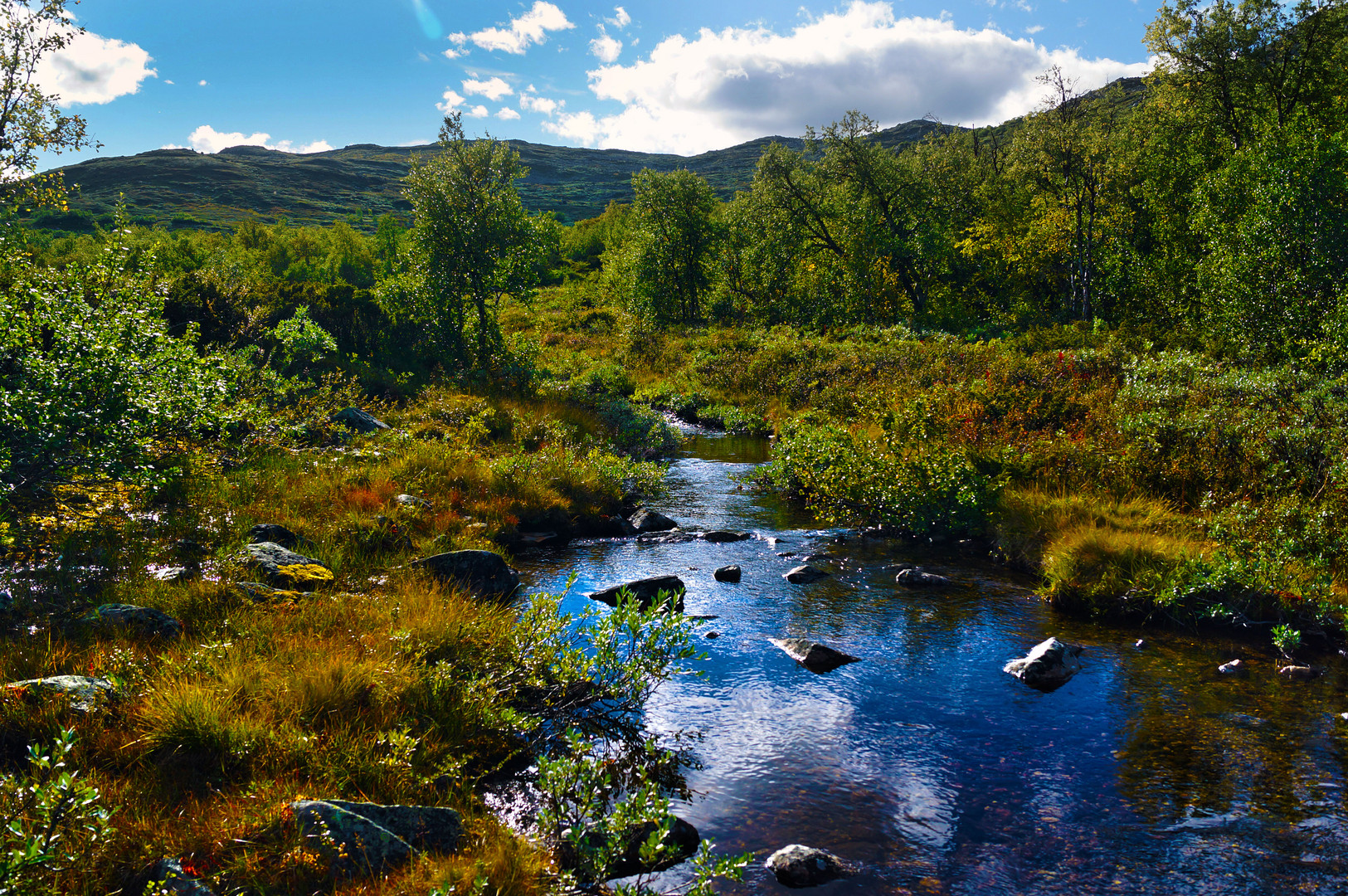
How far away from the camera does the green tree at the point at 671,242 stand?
53219 mm

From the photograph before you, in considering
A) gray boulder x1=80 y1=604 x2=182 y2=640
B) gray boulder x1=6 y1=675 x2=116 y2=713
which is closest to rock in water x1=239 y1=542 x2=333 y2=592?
gray boulder x1=80 y1=604 x2=182 y2=640

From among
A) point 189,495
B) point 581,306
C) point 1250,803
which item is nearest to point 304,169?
point 581,306

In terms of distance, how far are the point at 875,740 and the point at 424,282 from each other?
2308 centimetres

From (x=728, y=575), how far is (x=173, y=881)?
30.5ft

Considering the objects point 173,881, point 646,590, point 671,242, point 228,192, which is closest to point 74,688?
point 173,881

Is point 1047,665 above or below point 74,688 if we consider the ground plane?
below

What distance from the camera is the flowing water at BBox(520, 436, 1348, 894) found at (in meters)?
5.45

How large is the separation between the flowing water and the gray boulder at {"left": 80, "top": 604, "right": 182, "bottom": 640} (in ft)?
17.4

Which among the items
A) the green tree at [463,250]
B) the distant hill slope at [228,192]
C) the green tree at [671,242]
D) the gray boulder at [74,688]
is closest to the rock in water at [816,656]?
the gray boulder at [74,688]

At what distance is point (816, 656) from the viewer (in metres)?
9.08

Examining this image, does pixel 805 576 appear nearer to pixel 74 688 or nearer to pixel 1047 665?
pixel 1047 665

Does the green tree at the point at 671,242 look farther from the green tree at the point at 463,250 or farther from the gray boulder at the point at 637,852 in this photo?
the gray boulder at the point at 637,852

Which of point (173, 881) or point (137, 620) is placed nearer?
point (173, 881)

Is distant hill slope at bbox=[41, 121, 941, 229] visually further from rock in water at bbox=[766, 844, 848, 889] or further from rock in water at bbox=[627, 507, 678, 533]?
rock in water at bbox=[766, 844, 848, 889]
